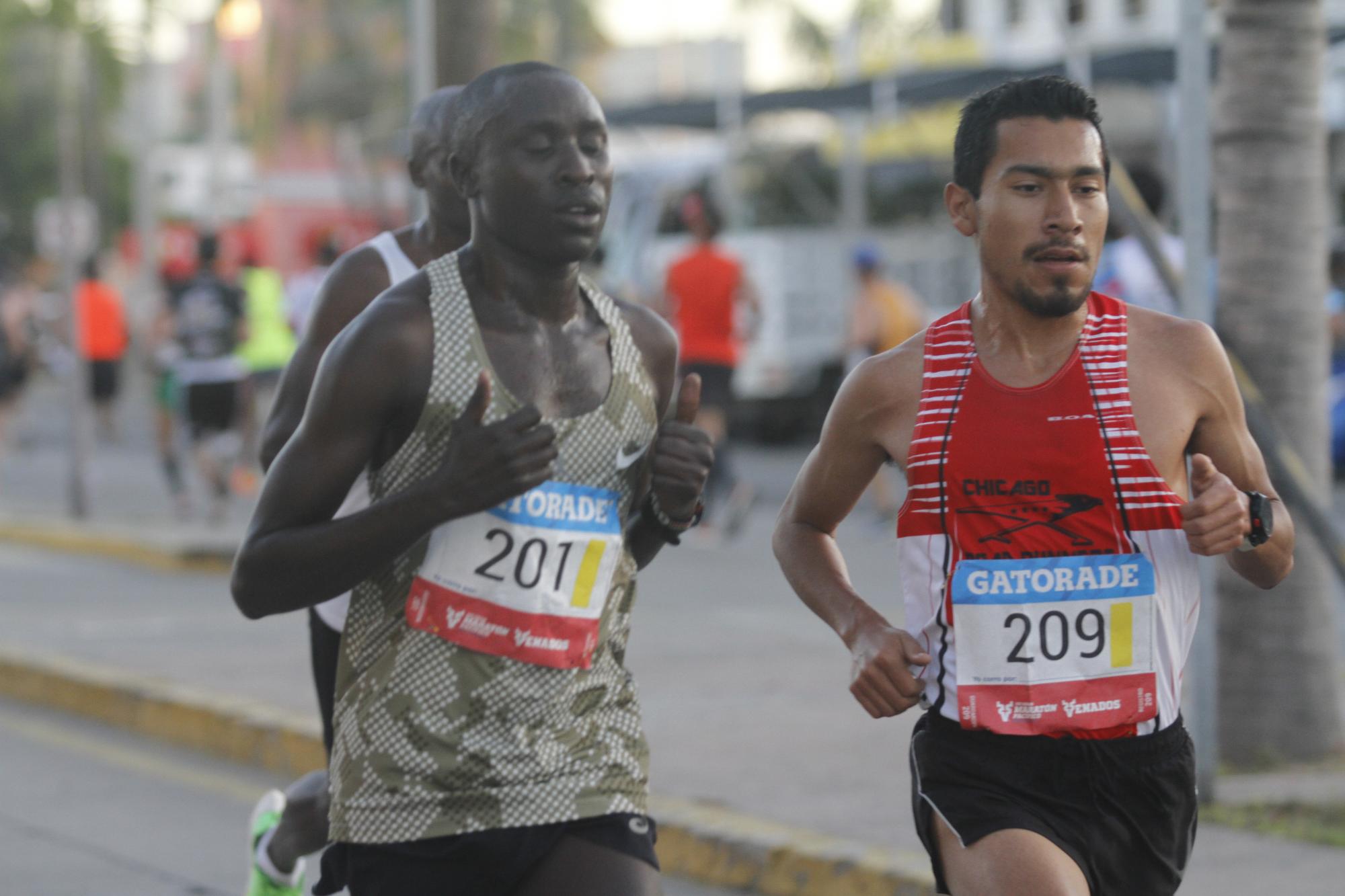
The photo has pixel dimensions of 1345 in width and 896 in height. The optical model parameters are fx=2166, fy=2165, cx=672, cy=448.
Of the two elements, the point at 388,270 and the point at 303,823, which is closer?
the point at 388,270

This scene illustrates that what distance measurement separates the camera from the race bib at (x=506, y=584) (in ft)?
10.7

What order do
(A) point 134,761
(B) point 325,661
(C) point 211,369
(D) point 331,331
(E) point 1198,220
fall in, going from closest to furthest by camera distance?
(D) point 331,331
(B) point 325,661
(E) point 1198,220
(A) point 134,761
(C) point 211,369

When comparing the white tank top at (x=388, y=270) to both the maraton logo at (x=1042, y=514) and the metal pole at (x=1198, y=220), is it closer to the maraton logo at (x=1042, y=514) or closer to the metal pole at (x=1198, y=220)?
the maraton logo at (x=1042, y=514)

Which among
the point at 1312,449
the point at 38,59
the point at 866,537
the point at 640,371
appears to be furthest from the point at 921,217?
the point at 38,59

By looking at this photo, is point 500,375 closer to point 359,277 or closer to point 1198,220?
point 359,277

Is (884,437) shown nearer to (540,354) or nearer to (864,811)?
(540,354)

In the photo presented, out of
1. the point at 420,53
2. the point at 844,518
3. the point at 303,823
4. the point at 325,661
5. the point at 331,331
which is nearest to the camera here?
the point at 844,518

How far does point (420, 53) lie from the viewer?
35.8 feet

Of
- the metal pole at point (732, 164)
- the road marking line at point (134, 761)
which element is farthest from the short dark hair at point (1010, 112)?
the metal pole at point (732, 164)

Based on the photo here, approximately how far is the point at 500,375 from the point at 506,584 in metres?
0.32

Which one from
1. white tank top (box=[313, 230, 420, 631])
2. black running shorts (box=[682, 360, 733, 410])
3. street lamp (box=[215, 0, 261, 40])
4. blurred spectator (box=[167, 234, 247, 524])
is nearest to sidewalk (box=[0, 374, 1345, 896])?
blurred spectator (box=[167, 234, 247, 524])

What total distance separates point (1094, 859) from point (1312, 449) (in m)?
3.91

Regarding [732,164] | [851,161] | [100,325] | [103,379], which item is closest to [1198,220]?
[851,161]

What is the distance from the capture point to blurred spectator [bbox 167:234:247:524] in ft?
48.5
